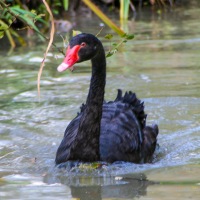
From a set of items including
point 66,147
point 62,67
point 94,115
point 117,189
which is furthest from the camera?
point 66,147

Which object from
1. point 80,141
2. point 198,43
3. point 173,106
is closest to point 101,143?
point 80,141

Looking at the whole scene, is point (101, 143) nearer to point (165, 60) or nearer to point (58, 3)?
point (165, 60)

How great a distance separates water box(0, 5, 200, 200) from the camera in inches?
185

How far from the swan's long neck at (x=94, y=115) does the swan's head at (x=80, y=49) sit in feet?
0.58

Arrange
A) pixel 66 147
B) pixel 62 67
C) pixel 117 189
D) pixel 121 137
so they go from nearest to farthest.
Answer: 1. pixel 62 67
2. pixel 117 189
3. pixel 66 147
4. pixel 121 137

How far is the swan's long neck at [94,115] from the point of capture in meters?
5.16

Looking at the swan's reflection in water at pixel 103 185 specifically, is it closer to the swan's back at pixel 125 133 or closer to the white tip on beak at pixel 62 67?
the swan's back at pixel 125 133

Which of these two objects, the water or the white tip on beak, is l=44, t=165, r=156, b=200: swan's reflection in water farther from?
the white tip on beak

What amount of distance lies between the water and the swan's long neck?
6.4 inches

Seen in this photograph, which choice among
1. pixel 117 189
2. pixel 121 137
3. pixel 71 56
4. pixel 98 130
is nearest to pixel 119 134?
pixel 121 137

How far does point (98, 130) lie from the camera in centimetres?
522

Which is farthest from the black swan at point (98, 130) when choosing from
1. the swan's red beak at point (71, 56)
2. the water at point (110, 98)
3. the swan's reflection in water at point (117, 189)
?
the swan's reflection in water at point (117, 189)

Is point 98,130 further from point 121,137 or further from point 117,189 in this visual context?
point 117,189

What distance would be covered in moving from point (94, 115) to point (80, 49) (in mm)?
619
